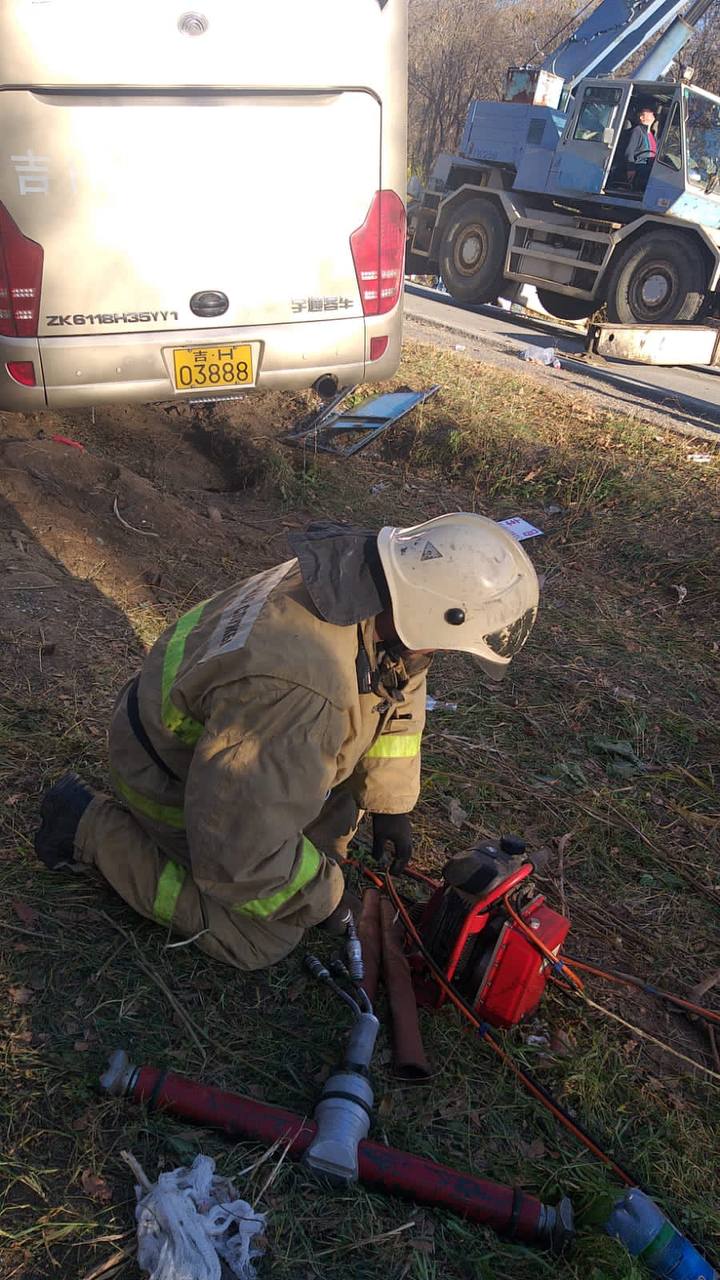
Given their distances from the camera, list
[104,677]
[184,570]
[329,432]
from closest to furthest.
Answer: [104,677] → [184,570] → [329,432]

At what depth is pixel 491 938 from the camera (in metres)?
2.35

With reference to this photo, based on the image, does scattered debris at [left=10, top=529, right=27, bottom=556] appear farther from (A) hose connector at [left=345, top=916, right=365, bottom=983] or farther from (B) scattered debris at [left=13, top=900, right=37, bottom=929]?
(A) hose connector at [left=345, top=916, right=365, bottom=983]

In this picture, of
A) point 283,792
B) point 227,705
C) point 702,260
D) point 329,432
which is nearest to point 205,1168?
point 283,792

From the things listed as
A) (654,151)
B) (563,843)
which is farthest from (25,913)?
(654,151)

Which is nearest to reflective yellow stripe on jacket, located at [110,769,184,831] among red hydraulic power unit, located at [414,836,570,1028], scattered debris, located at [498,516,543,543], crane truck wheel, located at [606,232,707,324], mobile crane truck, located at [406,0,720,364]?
red hydraulic power unit, located at [414,836,570,1028]

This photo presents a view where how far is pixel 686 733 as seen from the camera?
378 centimetres

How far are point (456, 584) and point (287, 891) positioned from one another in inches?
33.4

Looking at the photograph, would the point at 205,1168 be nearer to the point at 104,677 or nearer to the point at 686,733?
the point at 104,677

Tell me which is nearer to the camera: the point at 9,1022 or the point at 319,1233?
the point at 319,1233

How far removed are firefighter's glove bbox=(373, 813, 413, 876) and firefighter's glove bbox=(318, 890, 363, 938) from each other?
0.22 meters

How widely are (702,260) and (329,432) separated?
7.20 m

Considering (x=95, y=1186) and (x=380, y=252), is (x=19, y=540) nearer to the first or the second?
(x=380, y=252)

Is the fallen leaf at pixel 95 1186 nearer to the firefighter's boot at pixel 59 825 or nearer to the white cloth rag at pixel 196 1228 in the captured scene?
the white cloth rag at pixel 196 1228

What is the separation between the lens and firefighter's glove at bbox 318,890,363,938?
98.0 inches
